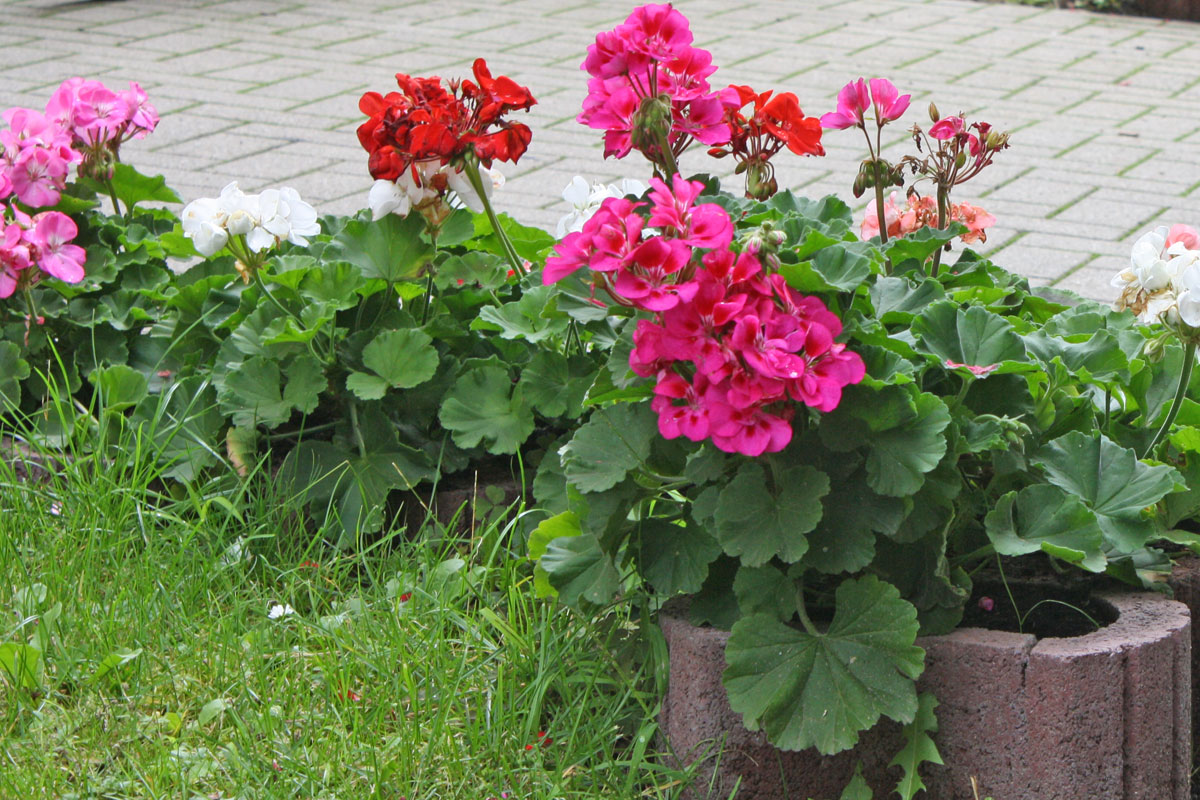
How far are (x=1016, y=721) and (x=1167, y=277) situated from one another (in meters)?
0.68

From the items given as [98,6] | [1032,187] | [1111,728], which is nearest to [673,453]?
[1111,728]

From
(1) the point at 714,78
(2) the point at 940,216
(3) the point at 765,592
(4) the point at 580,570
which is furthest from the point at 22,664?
(1) the point at 714,78

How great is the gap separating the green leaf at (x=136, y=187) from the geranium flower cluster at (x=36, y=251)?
0.26m

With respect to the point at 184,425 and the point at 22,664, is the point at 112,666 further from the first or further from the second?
the point at 184,425

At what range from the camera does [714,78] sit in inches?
246

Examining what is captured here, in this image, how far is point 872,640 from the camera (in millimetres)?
1694

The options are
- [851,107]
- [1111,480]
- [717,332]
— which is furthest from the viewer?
[851,107]

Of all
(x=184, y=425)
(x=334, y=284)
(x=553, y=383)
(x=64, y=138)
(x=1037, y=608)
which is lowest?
(x=1037, y=608)

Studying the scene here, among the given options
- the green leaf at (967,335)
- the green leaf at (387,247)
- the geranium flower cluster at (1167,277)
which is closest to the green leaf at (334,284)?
the green leaf at (387,247)

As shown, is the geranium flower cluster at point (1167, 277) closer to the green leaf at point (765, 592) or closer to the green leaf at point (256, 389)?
the green leaf at point (765, 592)

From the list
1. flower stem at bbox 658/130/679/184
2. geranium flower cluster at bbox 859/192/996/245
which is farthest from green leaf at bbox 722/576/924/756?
geranium flower cluster at bbox 859/192/996/245

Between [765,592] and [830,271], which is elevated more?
[830,271]

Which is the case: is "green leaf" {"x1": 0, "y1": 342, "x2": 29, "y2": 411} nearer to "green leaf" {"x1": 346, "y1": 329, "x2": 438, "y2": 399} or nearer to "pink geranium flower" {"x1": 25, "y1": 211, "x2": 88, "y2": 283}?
"pink geranium flower" {"x1": 25, "y1": 211, "x2": 88, "y2": 283}

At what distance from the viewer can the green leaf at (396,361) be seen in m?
2.34
